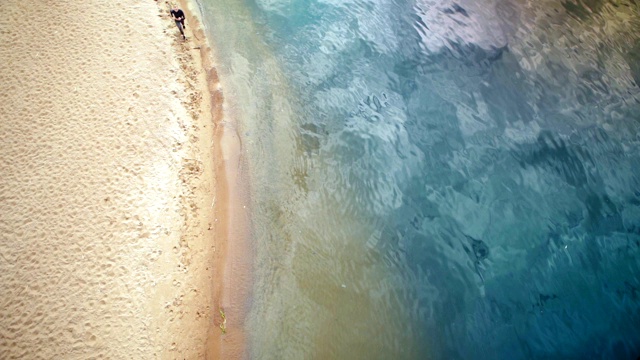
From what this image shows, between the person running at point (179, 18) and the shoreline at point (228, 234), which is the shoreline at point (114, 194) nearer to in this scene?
the shoreline at point (228, 234)

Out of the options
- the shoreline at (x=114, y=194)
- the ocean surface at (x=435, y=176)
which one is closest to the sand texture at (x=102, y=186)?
the shoreline at (x=114, y=194)

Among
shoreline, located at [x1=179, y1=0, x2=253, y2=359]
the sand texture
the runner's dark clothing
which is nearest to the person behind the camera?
the sand texture

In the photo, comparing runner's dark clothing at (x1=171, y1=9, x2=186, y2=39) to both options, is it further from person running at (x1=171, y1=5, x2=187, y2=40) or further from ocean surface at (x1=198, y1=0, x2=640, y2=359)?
ocean surface at (x1=198, y1=0, x2=640, y2=359)

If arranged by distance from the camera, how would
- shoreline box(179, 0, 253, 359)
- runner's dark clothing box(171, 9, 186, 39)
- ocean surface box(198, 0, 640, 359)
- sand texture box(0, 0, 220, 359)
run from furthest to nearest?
1. runner's dark clothing box(171, 9, 186, 39)
2. ocean surface box(198, 0, 640, 359)
3. shoreline box(179, 0, 253, 359)
4. sand texture box(0, 0, 220, 359)

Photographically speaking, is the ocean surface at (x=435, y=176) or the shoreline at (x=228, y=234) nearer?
the shoreline at (x=228, y=234)

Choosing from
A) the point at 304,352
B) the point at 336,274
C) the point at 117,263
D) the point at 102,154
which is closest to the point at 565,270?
the point at 336,274

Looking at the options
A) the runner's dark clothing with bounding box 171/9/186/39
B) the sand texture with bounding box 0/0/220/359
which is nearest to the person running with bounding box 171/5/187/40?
the runner's dark clothing with bounding box 171/9/186/39
